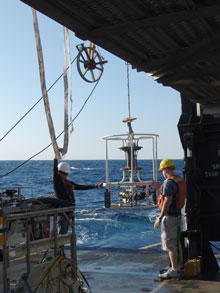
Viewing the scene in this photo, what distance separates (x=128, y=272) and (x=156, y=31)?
4.67 meters

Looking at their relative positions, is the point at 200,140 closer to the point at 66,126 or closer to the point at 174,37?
the point at 66,126

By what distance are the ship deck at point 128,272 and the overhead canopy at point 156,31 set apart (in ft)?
10.1

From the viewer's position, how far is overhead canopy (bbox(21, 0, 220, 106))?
467 centimetres

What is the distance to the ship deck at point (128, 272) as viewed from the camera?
23.2 feet

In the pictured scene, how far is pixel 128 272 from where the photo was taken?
8297 mm

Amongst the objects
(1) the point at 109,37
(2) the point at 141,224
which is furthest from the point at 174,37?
(2) the point at 141,224

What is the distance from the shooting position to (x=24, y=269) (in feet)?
A: 19.1

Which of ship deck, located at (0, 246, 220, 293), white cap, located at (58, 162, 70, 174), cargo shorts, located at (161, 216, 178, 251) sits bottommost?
ship deck, located at (0, 246, 220, 293)

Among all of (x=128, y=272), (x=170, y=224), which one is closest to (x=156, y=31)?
(x=170, y=224)

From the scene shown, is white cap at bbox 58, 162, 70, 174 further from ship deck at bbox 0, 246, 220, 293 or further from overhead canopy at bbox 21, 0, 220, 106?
overhead canopy at bbox 21, 0, 220, 106

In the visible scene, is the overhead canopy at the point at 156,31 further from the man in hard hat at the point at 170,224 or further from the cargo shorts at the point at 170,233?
the cargo shorts at the point at 170,233

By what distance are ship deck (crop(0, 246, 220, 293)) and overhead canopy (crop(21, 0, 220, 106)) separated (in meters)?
3.08

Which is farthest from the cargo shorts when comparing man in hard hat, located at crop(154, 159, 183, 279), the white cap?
the white cap

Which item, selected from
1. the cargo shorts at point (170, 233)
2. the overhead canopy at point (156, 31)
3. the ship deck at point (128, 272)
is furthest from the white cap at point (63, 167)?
the overhead canopy at point (156, 31)
